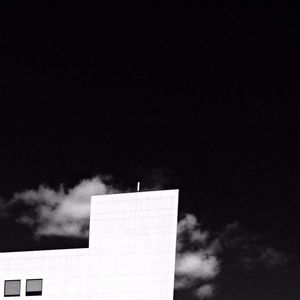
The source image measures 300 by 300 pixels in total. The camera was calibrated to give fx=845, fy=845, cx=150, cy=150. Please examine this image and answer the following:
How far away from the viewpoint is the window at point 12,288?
59.4 m

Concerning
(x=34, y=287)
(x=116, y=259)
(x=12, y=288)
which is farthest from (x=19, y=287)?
(x=116, y=259)

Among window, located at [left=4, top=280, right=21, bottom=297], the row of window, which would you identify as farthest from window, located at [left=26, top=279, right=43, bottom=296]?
window, located at [left=4, top=280, right=21, bottom=297]

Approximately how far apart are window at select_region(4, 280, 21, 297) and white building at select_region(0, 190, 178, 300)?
71 millimetres

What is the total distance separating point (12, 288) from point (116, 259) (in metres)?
8.18

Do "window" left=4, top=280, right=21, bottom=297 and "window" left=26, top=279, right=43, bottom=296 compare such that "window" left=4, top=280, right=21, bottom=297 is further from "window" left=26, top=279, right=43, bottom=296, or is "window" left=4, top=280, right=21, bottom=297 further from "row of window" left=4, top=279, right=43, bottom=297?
"window" left=26, top=279, right=43, bottom=296

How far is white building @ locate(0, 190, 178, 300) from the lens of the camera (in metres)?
56.4

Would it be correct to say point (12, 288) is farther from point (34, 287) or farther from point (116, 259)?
point (116, 259)

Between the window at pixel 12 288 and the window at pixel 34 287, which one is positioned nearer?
the window at pixel 34 287

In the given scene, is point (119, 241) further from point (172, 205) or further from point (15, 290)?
point (15, 290)

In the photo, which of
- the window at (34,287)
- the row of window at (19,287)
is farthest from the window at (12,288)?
the window at (34,287)

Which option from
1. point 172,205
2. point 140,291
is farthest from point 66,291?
point 172,205

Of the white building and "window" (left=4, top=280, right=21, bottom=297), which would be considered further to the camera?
"window" (left=4, top=280, right=21, bottom=297)

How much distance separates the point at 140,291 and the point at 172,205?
6121 mm

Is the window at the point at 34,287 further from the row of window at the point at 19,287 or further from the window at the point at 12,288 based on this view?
the window at the point at 12,288
